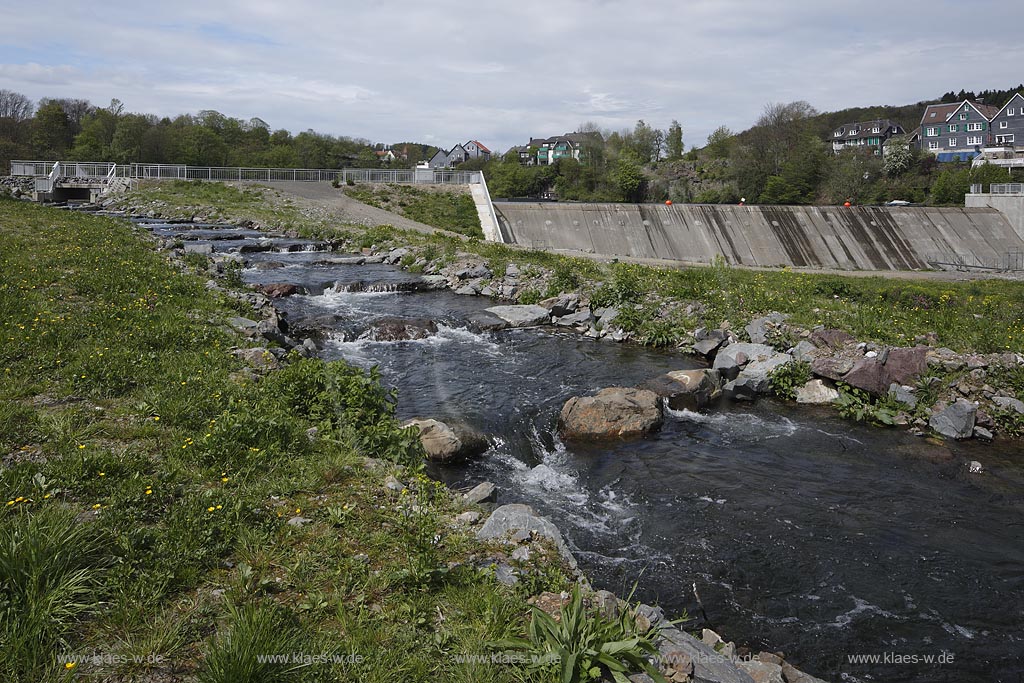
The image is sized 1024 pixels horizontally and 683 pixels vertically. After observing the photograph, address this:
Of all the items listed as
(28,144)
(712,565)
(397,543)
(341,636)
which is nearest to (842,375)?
(712,565)

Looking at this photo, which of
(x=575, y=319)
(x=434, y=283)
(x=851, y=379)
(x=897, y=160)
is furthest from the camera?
(x=897, y=160)

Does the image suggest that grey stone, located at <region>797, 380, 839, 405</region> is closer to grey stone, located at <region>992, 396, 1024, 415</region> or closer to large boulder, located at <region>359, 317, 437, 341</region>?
grey stone, located at <region>992, 396, 1024, 415</region>

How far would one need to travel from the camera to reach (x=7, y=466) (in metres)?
6.17

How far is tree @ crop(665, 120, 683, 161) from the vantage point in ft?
465

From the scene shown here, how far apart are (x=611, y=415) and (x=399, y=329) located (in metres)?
9.17

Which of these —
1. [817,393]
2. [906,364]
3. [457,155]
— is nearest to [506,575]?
[817,393]

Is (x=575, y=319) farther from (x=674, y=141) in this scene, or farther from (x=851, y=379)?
(x=674, y=141)

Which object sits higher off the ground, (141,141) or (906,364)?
(141,141)

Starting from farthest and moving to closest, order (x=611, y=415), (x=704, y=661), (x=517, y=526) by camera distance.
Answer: (x=611, y=415) → (x=517, y=526) → (x=704, y=661)

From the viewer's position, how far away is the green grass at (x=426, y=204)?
154 feet

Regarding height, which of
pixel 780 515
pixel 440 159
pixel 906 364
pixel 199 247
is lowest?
pixel 780 515

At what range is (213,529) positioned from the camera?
572 cm

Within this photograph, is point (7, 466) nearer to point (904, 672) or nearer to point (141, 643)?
point (141, 643)

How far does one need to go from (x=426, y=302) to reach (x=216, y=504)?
19480 millimetres
